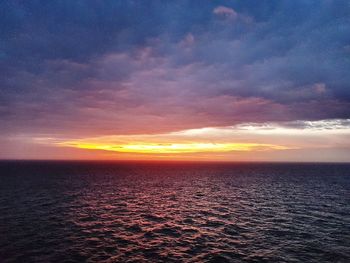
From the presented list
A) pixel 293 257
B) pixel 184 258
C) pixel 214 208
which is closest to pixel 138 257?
pixel 184 258

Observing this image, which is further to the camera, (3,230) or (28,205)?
(28,205)

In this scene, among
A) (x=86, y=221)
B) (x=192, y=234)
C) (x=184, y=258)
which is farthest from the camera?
(x=86, y=221)

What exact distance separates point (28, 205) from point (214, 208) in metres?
40.0

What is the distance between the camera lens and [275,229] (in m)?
43.0

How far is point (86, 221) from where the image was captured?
46344mm

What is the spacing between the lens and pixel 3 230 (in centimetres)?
3909

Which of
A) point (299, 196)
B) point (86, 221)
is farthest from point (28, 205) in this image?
point (299, 196)

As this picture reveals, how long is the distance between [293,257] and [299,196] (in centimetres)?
5088

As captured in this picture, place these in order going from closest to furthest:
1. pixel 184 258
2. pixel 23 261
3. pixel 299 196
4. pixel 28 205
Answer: pixel 23 261 → pixel 184 258 → pixel 28 205 → pixel 299 196

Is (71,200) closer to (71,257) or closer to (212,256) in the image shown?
(71,257)

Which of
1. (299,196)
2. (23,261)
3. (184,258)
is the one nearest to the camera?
(23,261)

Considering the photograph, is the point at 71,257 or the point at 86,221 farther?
the point at 86,221

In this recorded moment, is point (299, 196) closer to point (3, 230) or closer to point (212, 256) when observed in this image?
point (212, 256)

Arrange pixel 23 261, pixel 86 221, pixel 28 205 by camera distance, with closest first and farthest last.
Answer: pixel 23 261 → pixel 86 221 → pixel 28 205
